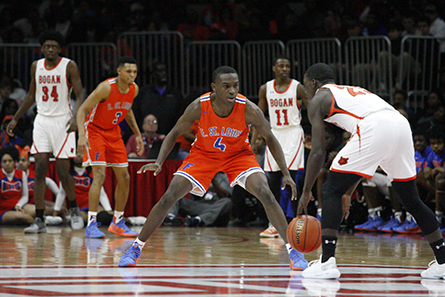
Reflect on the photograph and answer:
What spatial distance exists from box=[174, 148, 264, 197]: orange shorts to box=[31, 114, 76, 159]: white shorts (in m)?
3.25

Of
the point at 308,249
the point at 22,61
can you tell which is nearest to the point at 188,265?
the point at 308,249

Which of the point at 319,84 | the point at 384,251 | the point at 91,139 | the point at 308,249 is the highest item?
the point at 319,84

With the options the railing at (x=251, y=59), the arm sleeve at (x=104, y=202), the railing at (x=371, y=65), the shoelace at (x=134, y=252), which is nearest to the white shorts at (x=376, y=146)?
the shoelace at (x=134, y=252)

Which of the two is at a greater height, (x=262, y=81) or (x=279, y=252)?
(x=262, y=81)

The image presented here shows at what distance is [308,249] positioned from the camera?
4824mm

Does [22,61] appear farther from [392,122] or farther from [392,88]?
A: [392,122]

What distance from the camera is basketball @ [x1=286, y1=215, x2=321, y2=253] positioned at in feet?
15.8

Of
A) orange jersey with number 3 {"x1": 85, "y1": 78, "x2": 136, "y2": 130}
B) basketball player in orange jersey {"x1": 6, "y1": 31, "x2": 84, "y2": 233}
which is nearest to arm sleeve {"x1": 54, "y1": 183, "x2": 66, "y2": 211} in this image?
basketball player in orange jersey {"x1": 6, "y1": 31, "x2": 84, "y2": 233}

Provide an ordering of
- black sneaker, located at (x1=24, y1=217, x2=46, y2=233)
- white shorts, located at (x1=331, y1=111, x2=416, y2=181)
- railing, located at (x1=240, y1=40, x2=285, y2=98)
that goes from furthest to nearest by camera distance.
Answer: railing, located at (x1=240, y1=40, x2=285, y2=98)
black sneaker, located at (x1=24, y1=217, x2=46, y2=233)
white shorts, located at (x1=331, y1=111, x2=416, y2=181)

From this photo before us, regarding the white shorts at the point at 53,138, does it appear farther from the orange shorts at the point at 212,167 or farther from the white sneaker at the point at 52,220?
the orange shorts at the point at 212,167

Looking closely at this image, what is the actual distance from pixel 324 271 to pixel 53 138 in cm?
489

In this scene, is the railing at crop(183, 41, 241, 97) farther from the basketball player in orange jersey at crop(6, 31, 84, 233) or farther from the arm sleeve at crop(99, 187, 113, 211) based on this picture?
the basketball player in orange jersey at crop(6, 31, 84, 233)

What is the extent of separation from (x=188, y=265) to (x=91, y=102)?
124 inches

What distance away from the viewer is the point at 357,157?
14.8ft
